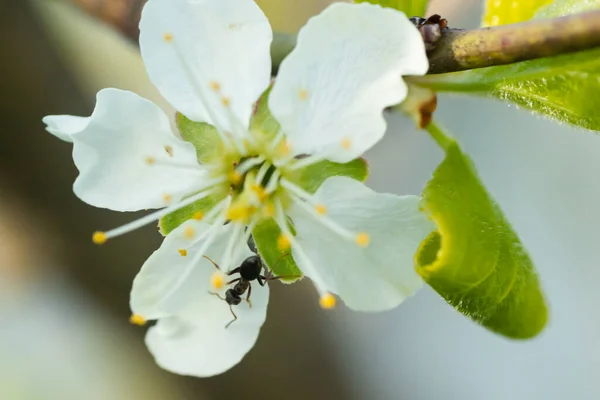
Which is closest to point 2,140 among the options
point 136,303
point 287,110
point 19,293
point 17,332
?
point 136,303

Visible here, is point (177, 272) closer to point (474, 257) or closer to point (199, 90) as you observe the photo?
point (199, 90)

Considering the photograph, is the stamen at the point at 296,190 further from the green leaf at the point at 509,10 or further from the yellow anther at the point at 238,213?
the green leaf at the point at 509,10

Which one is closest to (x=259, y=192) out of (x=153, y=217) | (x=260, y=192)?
(x=260, y=192)

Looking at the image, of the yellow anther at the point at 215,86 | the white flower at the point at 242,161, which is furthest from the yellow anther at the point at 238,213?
the yellow anther at the point at 215,86

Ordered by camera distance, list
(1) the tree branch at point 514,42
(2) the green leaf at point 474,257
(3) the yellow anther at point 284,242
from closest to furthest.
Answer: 1. (1) the tree branch at point 514,42
2. (2) the green leaf at point 474,257
3. (3) the yellow anther at point 284,242

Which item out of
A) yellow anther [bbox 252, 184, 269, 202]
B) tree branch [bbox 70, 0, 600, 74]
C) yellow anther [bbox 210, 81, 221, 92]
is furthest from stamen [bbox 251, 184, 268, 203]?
tree branch [bbox 70, 0, 600, 74]

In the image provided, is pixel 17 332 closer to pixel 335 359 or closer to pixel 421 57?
pixel 335 359
